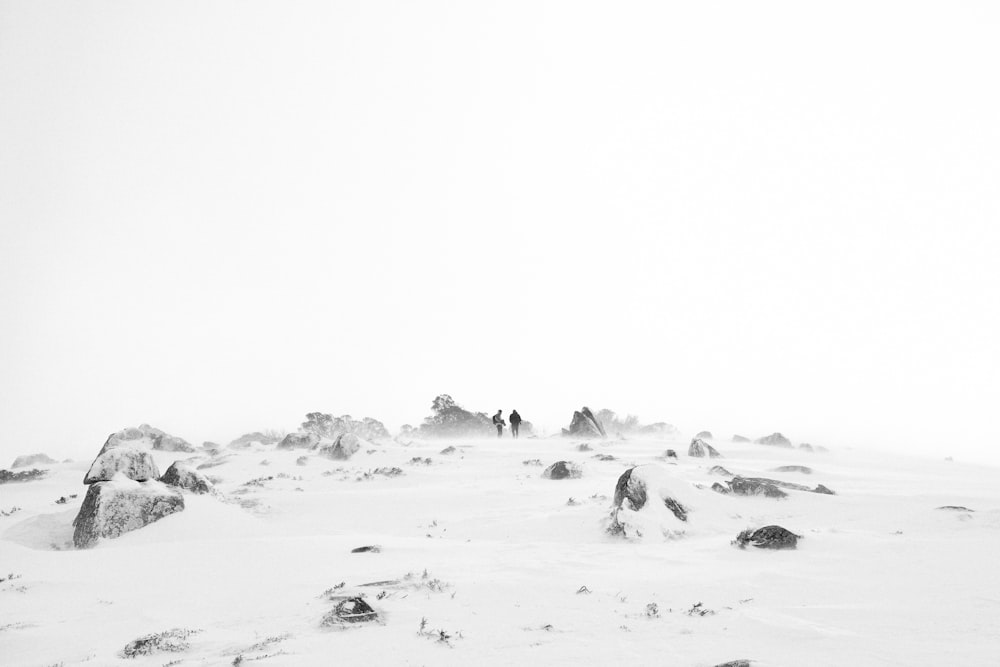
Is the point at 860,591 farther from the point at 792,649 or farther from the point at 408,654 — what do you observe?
the point at 408,654

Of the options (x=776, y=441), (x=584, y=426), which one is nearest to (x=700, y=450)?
(x=584, y=426)

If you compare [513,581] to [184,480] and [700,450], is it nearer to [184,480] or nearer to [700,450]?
[184,480]

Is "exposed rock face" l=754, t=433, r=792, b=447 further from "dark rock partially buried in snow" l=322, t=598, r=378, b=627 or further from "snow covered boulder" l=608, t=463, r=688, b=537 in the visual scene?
"dark rock partially buried in snow" l=322, t=598, r=378, b=627

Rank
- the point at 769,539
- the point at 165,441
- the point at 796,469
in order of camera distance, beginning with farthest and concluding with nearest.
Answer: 1. the point at 165,441
2. the point at 796,469
3. the point at 769,539

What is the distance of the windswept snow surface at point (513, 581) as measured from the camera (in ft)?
18.8

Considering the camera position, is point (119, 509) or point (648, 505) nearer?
point (648, 505)

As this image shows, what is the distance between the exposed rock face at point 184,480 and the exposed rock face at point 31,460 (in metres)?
22.1

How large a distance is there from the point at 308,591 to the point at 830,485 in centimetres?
1626

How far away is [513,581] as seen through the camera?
26.4ft

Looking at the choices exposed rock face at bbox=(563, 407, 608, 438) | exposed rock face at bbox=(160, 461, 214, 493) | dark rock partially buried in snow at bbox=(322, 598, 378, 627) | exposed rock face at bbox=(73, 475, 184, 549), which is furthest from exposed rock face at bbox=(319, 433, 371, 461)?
dark rock partially buried in snow at bbox=(322, 598, 378, 627)

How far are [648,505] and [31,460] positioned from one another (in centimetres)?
3669

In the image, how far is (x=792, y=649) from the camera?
541 centimetres

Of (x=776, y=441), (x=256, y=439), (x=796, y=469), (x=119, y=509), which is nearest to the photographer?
(x=119, y=509)

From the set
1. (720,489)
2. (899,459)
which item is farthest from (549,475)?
(899,459)
